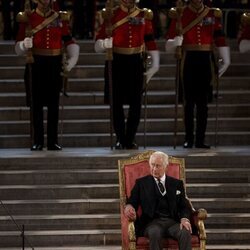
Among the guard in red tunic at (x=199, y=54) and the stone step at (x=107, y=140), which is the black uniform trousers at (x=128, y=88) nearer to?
the guard in red tunic at (x=199, y=54)

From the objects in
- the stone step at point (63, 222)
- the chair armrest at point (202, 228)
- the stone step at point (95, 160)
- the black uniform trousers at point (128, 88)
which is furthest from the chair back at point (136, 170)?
the black uniform trousers at point (128, 88)

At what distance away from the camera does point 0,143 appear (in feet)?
53.1

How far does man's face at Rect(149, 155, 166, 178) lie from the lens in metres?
12.7

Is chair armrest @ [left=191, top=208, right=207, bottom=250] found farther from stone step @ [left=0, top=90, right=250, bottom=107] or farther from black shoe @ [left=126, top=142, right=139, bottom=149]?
stone step @ [left=0, top=90, right=250, bottom=107]

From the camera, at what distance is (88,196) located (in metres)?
14.7

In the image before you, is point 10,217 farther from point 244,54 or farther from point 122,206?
point 244,54

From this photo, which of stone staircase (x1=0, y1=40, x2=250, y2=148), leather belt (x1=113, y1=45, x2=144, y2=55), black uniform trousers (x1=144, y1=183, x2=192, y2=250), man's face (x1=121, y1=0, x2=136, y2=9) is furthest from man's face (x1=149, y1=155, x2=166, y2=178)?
stone staircase (x1=0, y1=40, x2=250, y2=148)

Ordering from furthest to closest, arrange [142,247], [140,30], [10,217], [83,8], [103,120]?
1. [83,8]
2. [103,120]
3. [140,30]
4. [10,217]
5. [142,247]

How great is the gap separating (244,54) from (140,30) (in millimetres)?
2693

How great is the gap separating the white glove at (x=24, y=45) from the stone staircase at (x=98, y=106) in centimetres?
120

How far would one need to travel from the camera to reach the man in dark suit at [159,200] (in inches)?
501

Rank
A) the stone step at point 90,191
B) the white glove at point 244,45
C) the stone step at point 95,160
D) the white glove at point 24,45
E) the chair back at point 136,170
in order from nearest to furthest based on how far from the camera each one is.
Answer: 1. the chair back at point 136,170
2. the stone step at point 90,191
3. the stone step at point 95,160
4. the white glove at point 24,45
5. the white glove at point 244,45

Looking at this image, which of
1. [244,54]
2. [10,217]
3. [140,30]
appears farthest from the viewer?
[244,54]

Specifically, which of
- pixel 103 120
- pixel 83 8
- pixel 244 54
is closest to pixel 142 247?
pixel 103 120
